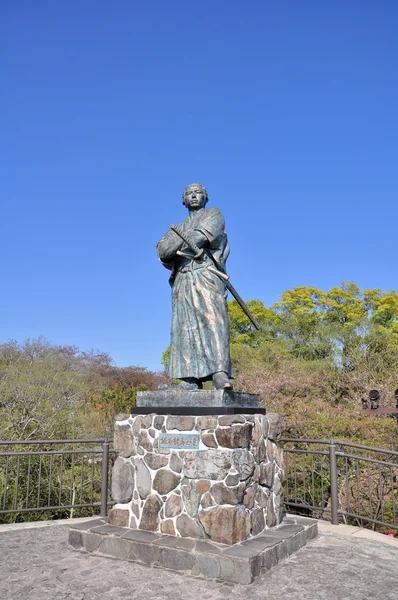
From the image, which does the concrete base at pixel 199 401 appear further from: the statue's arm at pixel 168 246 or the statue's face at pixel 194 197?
the statue's face at pixel 194 197

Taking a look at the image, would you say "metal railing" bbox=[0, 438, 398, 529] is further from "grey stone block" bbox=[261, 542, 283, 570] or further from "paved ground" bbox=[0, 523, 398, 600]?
"grey stone block" bbox=[261, 542, 283, 570]

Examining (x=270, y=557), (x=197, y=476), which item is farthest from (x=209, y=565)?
(x=197, y=476)

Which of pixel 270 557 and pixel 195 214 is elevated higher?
pixel 195 214

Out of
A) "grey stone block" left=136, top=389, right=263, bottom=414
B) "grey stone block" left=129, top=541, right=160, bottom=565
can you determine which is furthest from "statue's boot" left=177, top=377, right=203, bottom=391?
"grey stone block" left=129, top=541, right=160, bottom=565

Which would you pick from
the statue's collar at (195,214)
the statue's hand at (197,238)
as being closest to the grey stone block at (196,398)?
the statue's hand at (197,238)

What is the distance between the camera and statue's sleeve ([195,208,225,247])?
554cm

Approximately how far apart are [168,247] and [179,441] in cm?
206

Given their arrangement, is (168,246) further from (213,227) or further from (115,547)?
(115,547)

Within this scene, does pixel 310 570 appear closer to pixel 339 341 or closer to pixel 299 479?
pixel 299 479

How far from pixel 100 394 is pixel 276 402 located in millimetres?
7253

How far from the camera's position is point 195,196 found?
5945 mm

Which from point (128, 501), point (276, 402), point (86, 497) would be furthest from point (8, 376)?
point (128, 501)

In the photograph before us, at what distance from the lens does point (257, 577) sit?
14.0 feet

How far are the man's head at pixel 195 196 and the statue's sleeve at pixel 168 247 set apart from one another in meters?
0.43
